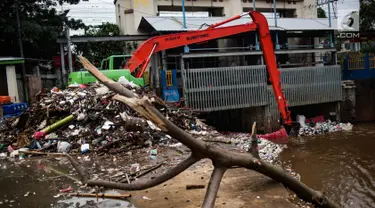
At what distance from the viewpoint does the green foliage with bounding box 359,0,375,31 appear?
1948cm

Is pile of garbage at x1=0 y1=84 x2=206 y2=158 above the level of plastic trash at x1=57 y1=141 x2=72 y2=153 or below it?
above

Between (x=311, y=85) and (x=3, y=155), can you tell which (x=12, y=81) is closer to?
(x=3, y=155)

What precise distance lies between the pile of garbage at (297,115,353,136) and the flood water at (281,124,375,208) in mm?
682

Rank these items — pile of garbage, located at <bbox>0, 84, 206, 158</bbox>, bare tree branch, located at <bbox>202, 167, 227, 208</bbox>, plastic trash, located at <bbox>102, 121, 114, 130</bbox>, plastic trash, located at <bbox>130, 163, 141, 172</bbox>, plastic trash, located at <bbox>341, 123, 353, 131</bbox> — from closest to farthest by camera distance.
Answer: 1. bare tree branch, located at <bbox>202, 167, 227, 208</bbox>
2. plastic trash, located at <bbox>130, 163, 141, 172</bbox>
3. pile of garbage, located at <bbox>0, 84, 206, 158</bbox>
4. plastic trash, located at <bbox>102, 121, 114, 130</bbox>
5. plastic trash, located at <bbox>341, 123, 353, 131</bbox>

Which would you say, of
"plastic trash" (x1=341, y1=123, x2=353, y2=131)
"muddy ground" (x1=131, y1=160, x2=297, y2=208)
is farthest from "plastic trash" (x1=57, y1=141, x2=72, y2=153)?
"plastic trash" (x1=341, y1=123, x2=353, y2=131)

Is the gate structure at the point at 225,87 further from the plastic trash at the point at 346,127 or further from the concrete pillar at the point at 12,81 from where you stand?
the concrete pillar at the point at 12,81

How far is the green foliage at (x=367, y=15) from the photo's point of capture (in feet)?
63.9

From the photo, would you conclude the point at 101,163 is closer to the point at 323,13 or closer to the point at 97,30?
the point at 97,30

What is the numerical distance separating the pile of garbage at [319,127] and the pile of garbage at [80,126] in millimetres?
7140

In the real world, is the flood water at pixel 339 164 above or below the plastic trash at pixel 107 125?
below

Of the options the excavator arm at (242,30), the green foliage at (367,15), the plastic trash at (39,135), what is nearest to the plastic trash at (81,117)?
the plastic trash at (39,135)

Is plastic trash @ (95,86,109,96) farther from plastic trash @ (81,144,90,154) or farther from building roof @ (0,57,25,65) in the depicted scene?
building roof @ (0,57,25,65)

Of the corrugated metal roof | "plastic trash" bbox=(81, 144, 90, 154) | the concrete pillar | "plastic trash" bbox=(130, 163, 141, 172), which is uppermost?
the corrugated metal roof

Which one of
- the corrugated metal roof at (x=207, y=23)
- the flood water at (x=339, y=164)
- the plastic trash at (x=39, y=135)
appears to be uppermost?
the corrugated metal roof at (x=207, y=23)
